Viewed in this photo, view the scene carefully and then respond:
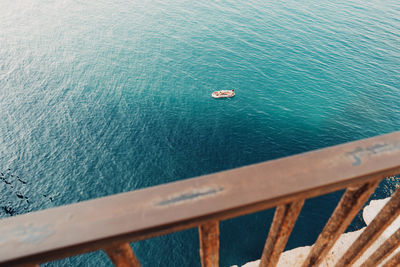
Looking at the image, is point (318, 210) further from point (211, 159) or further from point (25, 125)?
point (25, 125)

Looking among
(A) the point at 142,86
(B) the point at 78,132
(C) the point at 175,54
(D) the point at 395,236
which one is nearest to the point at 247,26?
(C) the point at 175,54

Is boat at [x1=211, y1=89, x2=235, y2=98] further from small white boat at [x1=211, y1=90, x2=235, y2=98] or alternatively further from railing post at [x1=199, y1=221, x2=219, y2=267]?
railing post at [x1=199, y1=221, x2=219, y2=267]

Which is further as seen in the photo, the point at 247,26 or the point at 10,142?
the point at 247,26

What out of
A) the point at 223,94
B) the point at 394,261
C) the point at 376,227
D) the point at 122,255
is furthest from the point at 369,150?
the point at 223,94

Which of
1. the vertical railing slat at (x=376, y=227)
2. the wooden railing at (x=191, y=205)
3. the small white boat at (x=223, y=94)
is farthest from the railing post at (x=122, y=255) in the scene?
the small white boat at (x=223, y=94)

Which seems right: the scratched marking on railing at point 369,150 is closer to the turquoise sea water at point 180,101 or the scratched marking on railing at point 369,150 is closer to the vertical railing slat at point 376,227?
the vertical railing slat at point 376,227

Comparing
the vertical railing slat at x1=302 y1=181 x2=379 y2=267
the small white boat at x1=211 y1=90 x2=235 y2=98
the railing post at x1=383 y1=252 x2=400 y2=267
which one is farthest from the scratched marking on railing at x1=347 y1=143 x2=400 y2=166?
the small white boat at x1=211 y1=90 x2=235 y2=98
